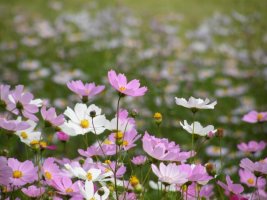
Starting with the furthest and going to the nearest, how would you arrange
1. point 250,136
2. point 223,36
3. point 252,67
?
1. point 223,36
2. point 252,67
3. point 250,136

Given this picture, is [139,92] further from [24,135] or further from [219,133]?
[24,135]

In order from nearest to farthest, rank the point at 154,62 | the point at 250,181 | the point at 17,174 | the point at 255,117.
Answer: the point at 17,174 → the point at 250,181 → the point at 255,117 → the point at 154,62

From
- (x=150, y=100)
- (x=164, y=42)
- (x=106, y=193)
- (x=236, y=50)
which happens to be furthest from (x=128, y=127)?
(x=236, y=50)

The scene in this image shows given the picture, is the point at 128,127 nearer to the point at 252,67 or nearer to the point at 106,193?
the point at 106,193

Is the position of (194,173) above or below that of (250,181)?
above

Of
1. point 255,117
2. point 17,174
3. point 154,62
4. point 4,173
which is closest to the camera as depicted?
point 4,173

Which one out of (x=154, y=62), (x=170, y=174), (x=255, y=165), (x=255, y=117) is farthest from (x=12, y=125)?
(x=154, y=62)

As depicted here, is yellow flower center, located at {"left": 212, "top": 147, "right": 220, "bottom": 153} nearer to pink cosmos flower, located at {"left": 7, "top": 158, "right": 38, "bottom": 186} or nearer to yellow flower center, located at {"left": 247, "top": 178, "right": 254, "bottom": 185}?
yellow flower center, located at {"left": 247, "top": 178, "right": 254, "bottom": 185}
